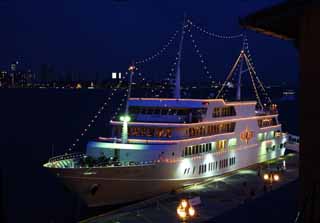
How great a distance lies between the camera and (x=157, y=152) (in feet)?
83.8

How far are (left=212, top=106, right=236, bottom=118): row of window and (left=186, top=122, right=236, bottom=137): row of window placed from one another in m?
0.64

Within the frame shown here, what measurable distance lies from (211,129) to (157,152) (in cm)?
625

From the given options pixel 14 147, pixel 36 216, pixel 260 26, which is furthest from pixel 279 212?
pixel 14 147

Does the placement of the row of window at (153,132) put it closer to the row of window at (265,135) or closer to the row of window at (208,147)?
the row of window at (208,147)

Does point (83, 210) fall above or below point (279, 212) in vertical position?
below

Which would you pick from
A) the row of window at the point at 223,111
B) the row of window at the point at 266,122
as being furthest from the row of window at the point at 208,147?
the row of window at the point at 266,122

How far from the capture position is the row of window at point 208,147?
2791cm

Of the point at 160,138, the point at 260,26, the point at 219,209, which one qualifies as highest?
the point at 260,26

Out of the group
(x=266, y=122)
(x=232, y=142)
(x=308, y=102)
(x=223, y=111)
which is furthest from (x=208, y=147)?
(x=308, y=102)

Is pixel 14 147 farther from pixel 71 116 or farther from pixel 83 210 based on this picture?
pixel 71 116

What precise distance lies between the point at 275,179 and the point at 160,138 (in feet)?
22.9

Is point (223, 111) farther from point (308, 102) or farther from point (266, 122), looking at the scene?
point (308, 102)

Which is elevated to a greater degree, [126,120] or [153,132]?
[126,120]

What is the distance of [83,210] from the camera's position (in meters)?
28.5
